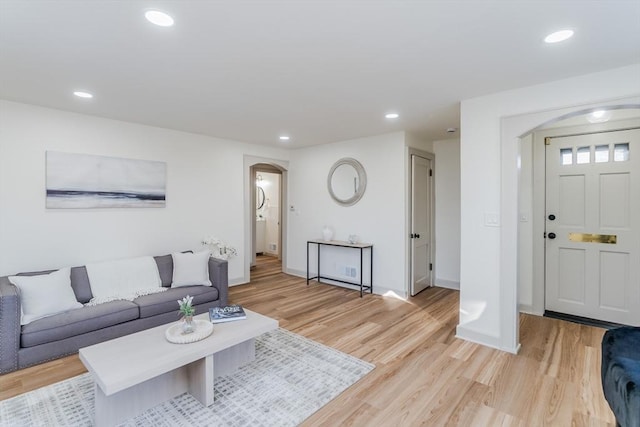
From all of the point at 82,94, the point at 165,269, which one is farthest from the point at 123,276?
the point at 82,94

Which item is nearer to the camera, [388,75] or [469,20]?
[469,20]

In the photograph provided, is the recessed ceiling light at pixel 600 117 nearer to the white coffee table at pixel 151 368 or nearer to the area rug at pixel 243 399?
the area rug at pixel 243 399

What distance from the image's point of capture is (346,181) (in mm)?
5242

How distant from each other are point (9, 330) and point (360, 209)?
4.17 meters

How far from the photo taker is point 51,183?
11.4ft

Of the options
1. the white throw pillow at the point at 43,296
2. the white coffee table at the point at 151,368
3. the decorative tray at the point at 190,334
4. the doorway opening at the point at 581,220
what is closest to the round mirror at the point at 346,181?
the doorway opening at the point at 581,220

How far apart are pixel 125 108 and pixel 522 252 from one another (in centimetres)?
495

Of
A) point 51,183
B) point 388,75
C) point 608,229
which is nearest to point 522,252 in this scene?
point 608,229

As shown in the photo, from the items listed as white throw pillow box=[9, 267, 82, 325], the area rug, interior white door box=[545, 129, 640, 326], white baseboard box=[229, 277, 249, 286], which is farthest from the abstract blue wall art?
interior white door box=[545, 129, 640, 326]

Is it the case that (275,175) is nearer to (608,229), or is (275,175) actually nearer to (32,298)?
(32,298)

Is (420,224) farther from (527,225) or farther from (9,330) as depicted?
(9,330)

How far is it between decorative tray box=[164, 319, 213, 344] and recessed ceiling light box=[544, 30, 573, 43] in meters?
3.06

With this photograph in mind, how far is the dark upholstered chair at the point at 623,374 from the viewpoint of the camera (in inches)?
53.1

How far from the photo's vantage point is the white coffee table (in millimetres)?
1871
